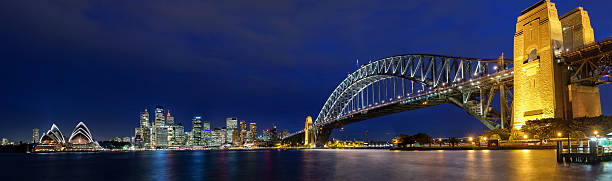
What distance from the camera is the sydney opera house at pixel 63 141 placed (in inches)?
6383

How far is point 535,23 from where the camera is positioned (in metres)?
42.2

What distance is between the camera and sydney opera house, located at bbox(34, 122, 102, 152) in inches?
6383

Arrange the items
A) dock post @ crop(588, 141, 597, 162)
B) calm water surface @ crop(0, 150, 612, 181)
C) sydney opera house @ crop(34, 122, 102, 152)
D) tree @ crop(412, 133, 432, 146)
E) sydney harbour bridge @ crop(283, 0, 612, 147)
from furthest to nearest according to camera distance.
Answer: sydney opera house @ crop(34, 122, 102, 152)
tree @ crop(412, 133, 432, 146)
sydney harbour bridge @ crop(283, 0, 612, 147)
dock post @ crop(588, 141, 597, 162)
calm water surface @ crop(0, 150, 612, 181)

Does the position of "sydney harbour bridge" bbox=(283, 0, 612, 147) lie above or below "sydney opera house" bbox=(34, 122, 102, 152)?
above

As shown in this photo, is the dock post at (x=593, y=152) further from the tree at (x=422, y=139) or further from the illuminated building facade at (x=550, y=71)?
the tree at (x=422, y=139)

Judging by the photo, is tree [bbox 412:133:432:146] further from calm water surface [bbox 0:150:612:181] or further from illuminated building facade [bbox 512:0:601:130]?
calm water surface [bbox 0:150:612:181]

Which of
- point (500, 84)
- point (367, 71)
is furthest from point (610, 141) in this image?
point (367, 71)

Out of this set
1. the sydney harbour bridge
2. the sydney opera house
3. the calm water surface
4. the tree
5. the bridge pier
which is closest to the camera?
the calm water surface

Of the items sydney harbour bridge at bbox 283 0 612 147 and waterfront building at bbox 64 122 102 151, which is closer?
sydney harbour bridge at bbox 283 0 612 147

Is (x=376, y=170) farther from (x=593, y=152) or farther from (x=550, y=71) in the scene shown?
(x=550, y=71)

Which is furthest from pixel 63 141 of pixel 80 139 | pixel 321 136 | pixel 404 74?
pixel 404 74

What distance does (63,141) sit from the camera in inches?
6855

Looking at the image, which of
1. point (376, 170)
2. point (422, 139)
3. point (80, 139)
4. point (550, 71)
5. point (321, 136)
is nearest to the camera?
point (376, 170)

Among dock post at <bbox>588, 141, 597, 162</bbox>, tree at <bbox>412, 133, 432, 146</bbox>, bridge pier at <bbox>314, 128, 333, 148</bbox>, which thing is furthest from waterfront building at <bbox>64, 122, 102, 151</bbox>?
dock post at <bbox>588, 141, 597, 162</bbox>
